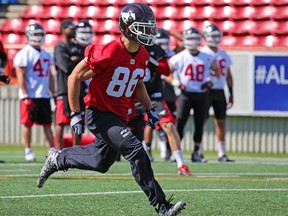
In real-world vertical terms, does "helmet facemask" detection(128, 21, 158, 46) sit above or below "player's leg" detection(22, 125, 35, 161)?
above

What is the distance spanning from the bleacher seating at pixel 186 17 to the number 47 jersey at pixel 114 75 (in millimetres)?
9508

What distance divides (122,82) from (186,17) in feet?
34.3

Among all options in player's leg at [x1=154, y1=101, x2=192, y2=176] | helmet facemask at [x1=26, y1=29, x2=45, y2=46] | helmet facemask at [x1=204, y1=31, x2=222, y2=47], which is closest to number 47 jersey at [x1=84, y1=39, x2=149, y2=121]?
player's leg at [x1=154, y1=101, x2=192, y2=176]

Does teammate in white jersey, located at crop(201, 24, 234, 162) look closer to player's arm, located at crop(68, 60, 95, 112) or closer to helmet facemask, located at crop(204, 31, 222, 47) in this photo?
helmet facemask, located at crop(204, 31, 222, 47)

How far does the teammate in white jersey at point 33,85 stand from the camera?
43.9 ft

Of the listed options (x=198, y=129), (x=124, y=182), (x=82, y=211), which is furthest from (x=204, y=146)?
(x=82, y=211)

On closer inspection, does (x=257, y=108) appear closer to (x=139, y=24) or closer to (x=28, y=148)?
(x=28, y=148)

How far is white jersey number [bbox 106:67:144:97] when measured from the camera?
7.59m

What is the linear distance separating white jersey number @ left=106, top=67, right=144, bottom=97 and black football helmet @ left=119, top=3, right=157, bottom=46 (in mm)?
257

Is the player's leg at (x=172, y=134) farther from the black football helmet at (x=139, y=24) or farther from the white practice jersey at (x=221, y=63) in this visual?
the black football helmet at (x=139, y=24)

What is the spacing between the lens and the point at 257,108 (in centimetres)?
1595

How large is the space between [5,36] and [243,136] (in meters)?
5.71

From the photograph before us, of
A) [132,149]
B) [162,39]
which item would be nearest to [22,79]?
[162,39]

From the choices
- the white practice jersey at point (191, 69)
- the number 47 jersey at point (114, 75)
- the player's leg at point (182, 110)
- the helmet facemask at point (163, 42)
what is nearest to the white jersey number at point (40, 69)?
the helmet facemask at point (163, 42)
